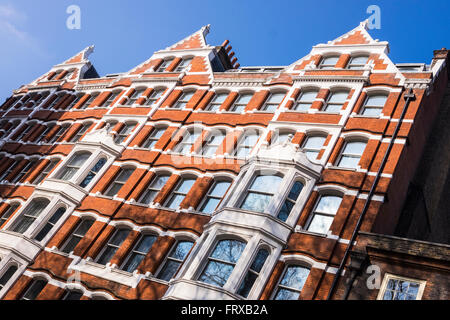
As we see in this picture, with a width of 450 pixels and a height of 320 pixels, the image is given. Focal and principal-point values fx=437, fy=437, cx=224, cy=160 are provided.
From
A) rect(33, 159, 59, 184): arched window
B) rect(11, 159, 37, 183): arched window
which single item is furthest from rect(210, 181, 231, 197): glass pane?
rect(11, 159, 37, 183): arched window

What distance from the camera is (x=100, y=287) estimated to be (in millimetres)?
21078

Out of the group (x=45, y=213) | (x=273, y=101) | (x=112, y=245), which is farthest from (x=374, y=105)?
(x=45, y=213)

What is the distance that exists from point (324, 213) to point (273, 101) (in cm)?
940

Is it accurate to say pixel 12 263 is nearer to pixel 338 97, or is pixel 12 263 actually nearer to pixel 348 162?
pixel 348 162

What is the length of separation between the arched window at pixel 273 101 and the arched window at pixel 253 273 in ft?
34.0

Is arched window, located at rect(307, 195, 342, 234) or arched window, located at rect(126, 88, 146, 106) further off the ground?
arched window, located at rect(126, 88, 146, 106)

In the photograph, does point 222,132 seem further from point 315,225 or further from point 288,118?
point 315,225

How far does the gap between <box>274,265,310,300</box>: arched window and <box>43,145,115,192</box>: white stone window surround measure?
1376 cm

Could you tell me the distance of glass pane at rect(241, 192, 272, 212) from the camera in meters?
20.3

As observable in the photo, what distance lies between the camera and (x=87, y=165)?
27.1m

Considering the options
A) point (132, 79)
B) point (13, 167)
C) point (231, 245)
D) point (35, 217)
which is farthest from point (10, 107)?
point (231, 245)

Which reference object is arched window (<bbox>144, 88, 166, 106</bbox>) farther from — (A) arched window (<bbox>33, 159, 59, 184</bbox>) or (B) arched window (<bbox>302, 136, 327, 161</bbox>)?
(B) arched window (<bbox>302, 136, 327, 161</bbox>)

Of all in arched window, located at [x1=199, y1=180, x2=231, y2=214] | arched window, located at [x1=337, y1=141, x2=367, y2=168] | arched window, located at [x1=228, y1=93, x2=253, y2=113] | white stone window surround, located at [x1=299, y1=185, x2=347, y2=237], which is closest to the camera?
white stone window surround, located at [x1=299, y1=185, x2=347, y2=237]
